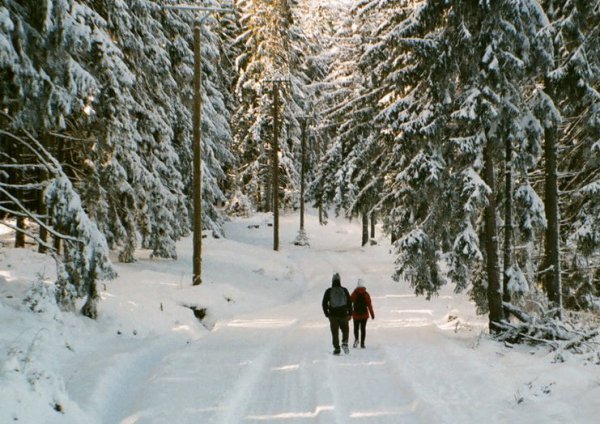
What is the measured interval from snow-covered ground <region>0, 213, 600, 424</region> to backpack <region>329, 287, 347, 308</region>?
3.52ft

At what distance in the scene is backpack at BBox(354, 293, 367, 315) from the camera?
42.5 ft

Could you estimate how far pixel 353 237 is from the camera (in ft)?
149

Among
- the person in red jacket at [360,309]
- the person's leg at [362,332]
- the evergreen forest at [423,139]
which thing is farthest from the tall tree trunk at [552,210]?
the person's leg at [362,332]

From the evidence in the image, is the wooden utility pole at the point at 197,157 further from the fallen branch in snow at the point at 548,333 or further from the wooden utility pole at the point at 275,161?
the wooden utility pole at the point at 275,161

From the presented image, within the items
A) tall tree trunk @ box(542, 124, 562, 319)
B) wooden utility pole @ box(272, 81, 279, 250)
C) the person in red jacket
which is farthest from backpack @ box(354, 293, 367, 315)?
wooden utility pole @ box(272, 81, 279, 250)

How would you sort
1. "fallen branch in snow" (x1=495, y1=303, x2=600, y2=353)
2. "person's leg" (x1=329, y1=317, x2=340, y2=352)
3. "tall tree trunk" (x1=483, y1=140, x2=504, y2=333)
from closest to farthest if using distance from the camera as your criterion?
1. "fallen branch in snow" (x1=495, y1=303, x2=600, y2=353)
2. "person's leg" (x1=329, y1=317, x2=340, y2=352)
3. "tall tree trunk" (x1=483, y1=140, x2=504, y2=333)

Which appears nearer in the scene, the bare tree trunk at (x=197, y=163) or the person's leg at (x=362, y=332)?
the person's leg at (x=362, y=332)


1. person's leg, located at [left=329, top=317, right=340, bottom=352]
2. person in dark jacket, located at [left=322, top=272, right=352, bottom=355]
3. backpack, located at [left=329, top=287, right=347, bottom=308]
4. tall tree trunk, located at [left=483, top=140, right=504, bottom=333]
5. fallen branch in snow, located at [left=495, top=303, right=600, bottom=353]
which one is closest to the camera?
fallen branch in snow, located at [left=495, top=303, right=600, bottom=353]

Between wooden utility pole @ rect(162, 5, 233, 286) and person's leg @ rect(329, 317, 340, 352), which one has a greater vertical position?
wooden utility pole @ rect(162, 5, 233, 286)

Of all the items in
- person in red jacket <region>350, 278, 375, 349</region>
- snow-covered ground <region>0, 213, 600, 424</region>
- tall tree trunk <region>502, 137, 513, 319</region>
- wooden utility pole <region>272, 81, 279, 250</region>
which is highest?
wooden utility pole <region>272, 81, 279, 250</region>

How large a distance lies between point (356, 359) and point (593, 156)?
8206mm

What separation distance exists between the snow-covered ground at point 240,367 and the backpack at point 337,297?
1.07m

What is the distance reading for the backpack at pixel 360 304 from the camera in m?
12.9

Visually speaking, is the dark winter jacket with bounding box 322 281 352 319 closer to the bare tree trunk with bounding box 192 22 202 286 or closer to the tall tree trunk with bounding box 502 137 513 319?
the tall tree trunk with bounding box 502 137 513 319
